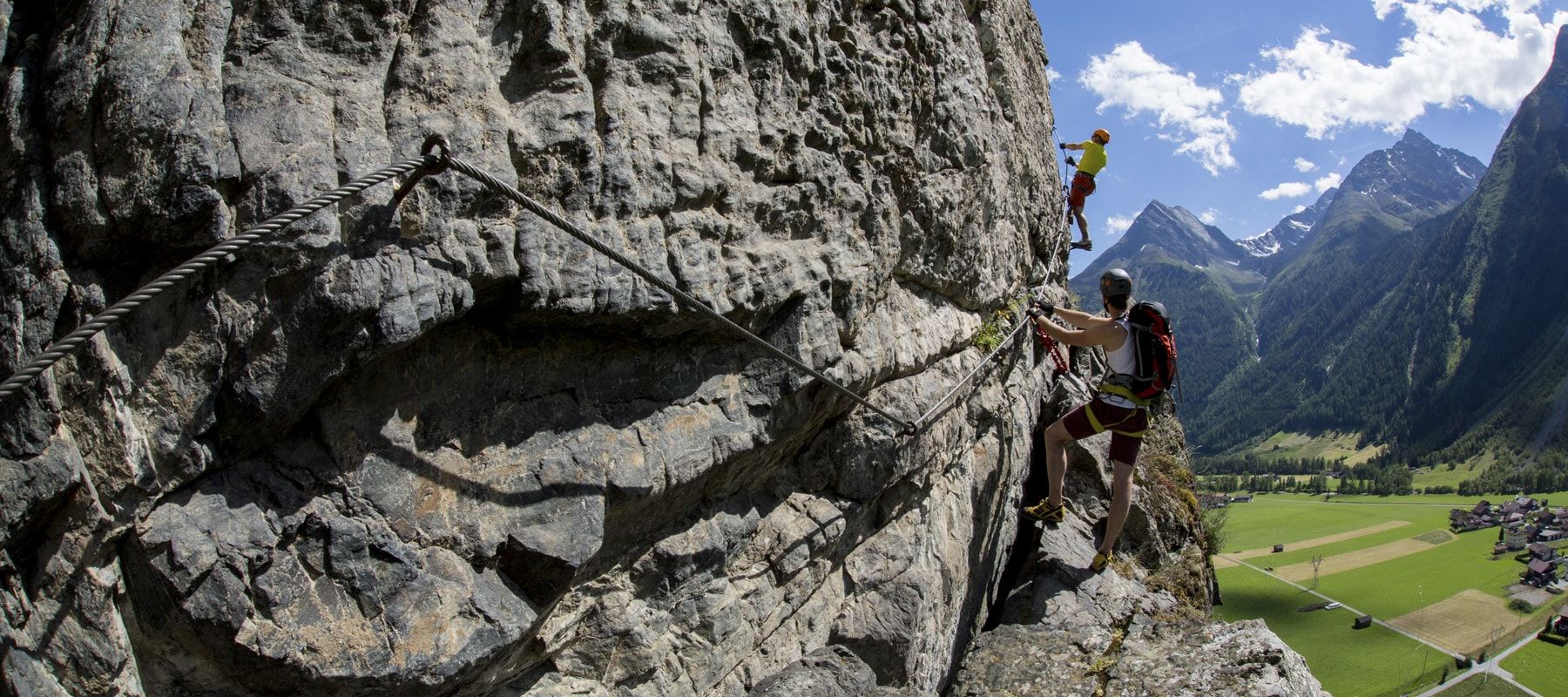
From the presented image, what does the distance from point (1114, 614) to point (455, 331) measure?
822 centimetres

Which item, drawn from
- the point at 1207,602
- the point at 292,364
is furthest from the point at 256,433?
the point at 1207,602

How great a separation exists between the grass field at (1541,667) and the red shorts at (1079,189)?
77.2 m

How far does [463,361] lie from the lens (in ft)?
17.0

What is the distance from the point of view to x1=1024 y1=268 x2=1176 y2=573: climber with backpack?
8.98 meters

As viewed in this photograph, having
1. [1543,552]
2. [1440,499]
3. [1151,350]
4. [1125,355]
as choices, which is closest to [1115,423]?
[1125,355]

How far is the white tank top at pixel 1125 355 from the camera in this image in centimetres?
900

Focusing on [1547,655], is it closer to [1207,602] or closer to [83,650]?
[1207,602]

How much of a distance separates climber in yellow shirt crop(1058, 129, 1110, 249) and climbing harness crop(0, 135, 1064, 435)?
36.6 feet

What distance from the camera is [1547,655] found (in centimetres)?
7112

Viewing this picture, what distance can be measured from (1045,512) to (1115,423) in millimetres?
2211

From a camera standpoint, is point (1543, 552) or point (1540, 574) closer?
point (1540, 574)

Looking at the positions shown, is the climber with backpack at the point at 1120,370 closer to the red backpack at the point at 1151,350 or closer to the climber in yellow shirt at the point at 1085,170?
the red backpack at the point at 1151,350

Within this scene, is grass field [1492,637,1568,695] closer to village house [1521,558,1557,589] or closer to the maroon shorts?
village house [1521,558,1557,589]

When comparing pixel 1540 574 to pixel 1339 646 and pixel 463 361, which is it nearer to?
pixel 1339 646
